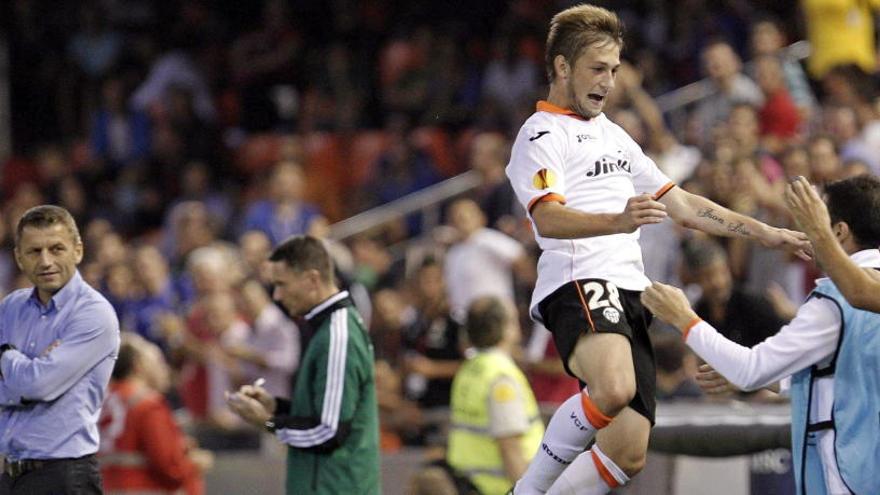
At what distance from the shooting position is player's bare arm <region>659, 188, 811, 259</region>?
724cm

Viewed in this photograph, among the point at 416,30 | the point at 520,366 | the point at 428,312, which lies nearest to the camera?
the point at 520,366

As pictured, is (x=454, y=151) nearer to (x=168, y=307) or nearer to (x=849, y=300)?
(x=168, y=307)

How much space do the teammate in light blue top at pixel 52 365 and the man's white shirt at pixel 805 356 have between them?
104 inches

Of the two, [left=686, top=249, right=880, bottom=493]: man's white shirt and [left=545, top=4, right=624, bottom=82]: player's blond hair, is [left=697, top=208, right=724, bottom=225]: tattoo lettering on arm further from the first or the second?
[left=686, top=249, right=880, bottom=493]: man's white shirt

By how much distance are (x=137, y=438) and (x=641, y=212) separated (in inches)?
208

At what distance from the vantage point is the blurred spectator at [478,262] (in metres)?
13.4

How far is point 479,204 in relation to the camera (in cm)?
1454

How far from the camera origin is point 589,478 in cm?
715

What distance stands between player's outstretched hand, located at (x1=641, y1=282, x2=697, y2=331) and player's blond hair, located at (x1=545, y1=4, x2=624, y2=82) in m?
1.18

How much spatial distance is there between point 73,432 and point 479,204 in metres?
7.65

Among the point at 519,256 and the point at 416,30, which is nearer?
the point at 519,256

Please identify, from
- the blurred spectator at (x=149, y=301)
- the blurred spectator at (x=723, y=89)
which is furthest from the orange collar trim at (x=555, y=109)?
the blurred spectator at (x=149, y=301)

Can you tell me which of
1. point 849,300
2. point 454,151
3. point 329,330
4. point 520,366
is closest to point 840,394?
point 849,300

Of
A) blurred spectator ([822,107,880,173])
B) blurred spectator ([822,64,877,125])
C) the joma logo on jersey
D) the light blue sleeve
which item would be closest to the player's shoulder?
the joma logo on jersey
